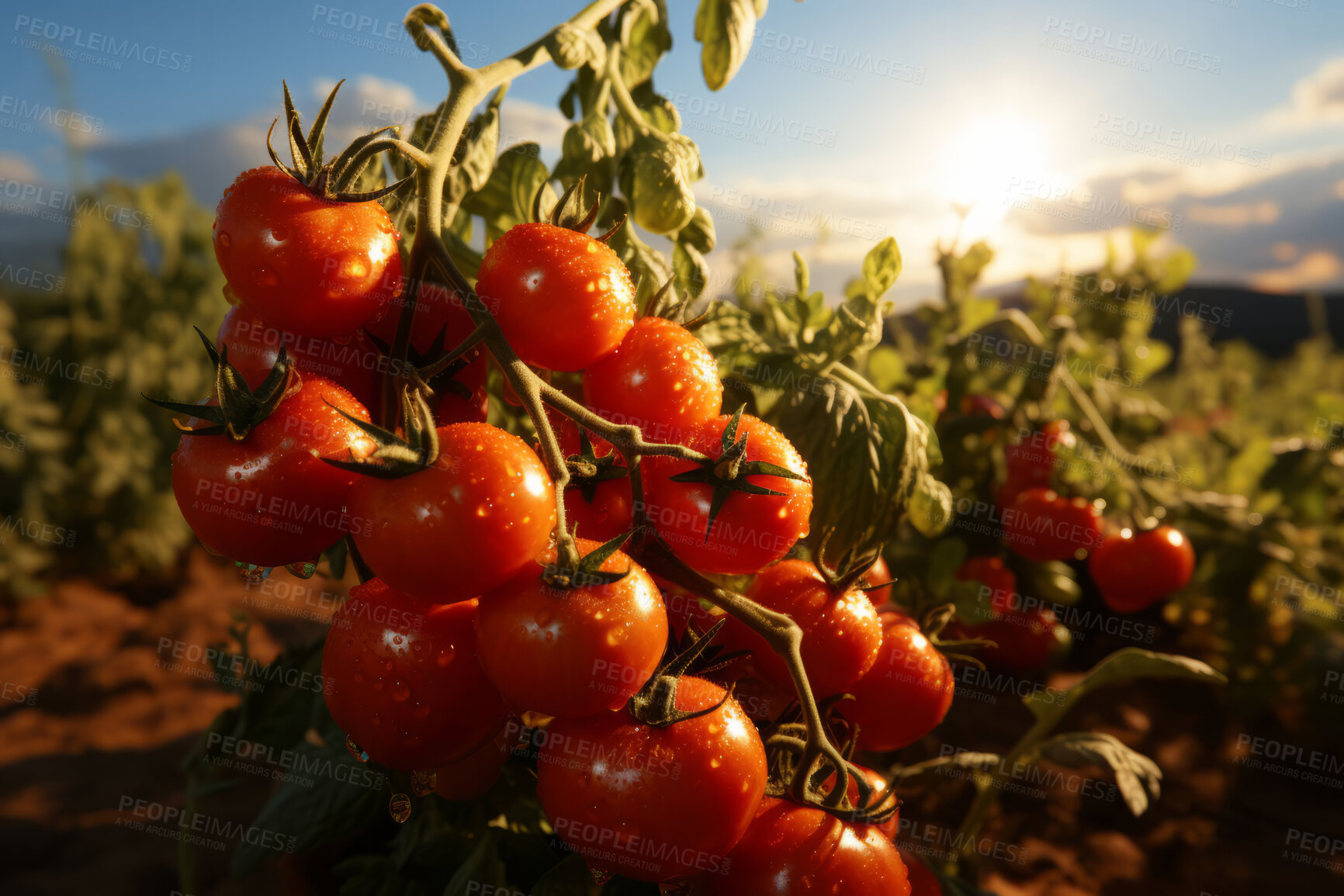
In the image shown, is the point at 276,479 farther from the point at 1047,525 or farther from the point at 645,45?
the point at 1047,525

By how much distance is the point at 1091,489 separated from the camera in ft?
4.84

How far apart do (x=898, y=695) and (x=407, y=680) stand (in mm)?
383

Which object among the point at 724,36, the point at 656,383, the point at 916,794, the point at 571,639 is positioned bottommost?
the point at 916,794

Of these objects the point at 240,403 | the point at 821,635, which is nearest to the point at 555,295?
the point at 240,403

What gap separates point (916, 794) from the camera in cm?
108

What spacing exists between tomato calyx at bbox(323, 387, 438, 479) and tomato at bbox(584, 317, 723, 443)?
0.14 meters

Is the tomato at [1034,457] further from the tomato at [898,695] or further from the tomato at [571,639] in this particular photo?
the tomato at [571,639]

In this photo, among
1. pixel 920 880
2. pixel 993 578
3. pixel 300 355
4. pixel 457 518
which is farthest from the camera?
pixel 993 578

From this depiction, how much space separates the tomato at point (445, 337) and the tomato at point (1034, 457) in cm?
105

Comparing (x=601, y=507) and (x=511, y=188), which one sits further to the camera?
(x=511, y=188)

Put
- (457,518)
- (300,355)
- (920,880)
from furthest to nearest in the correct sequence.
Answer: (920,880) < (300,355) < (457,518)

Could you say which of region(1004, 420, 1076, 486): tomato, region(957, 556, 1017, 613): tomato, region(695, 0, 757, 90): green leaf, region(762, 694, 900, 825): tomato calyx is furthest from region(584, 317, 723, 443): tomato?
region(1004, 420, 1076, 486): tomato

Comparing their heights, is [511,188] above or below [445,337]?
above

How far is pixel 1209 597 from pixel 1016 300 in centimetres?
394
